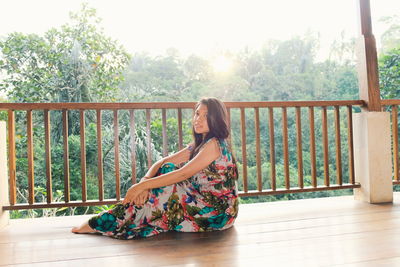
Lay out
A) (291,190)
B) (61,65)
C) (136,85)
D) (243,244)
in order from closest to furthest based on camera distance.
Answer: (243,244) < (291,190) < (61,65) < (136,85)

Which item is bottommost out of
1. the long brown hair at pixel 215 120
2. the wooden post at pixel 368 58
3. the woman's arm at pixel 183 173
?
the woman's arm at pixel 183 173

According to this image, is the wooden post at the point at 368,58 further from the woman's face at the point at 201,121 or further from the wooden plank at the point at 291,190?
the woman's face at the point at 201,121

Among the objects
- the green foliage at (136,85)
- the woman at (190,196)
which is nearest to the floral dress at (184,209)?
the woman at (190,196)

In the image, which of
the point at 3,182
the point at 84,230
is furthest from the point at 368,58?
the point at 3,182

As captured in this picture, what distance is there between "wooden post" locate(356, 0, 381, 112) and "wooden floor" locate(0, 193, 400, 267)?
964 millimetres

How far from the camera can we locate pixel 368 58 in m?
3.20

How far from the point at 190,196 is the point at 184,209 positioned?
86 mm

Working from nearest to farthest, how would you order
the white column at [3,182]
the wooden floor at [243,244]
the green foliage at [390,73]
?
the wooden floor at [243,244]
the white column at [3,182]
the green foliage at [390,73]

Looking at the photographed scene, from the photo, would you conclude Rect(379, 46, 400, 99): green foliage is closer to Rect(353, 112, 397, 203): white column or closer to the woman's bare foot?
Rect(353, 112, 397, 203): white column

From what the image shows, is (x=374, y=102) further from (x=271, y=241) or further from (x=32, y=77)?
(x=32, y=77)

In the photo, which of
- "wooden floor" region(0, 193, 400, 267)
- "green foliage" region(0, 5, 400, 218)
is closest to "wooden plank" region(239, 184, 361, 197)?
"wooden floor" region(0, 193, 400, 267)

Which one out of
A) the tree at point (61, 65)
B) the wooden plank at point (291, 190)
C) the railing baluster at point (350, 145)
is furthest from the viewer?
the tree at point (61, 65)

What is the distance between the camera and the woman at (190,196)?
7.20 feet

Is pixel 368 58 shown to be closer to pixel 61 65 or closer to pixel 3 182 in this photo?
pixel 3 182
